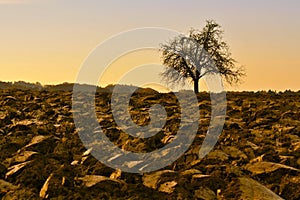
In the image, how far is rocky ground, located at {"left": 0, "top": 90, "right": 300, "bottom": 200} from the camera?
9.66 m

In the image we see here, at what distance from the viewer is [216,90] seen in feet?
105

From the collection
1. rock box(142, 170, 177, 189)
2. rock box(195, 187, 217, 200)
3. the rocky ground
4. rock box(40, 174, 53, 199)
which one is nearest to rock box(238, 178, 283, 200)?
the rocky ground

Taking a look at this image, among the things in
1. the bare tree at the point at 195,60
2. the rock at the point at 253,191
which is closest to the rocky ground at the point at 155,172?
the rock at the point at 253,191

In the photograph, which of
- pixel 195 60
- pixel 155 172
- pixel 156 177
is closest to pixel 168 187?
pixel 156 177

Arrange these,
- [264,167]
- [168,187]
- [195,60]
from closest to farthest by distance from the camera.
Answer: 1. [168,187]
2. [264,167]
3. [195,60]

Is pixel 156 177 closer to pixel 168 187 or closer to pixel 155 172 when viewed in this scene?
pixel 155 172

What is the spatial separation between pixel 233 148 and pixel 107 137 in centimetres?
412

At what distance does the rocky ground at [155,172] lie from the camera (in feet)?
31.7

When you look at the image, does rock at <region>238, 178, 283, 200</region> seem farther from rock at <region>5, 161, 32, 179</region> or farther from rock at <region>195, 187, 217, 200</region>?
rock at <region>5, 161, 32, 179</region>

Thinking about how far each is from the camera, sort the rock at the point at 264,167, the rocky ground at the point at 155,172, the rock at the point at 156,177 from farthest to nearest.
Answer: the rock at the point at 264,167 → the rock at the point at 156,177 → the rocky ground at the point at 155,172

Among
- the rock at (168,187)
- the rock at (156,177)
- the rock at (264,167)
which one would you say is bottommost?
the rock at (168,187)

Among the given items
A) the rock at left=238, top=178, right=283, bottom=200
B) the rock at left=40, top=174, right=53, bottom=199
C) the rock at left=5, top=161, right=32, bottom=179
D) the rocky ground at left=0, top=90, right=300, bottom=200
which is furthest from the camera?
the rock at left=5, top=161, right=32, bottom=179

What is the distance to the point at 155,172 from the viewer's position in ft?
35.5

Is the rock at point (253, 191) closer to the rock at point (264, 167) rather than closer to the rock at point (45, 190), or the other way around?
the rock at point (264, 167)
